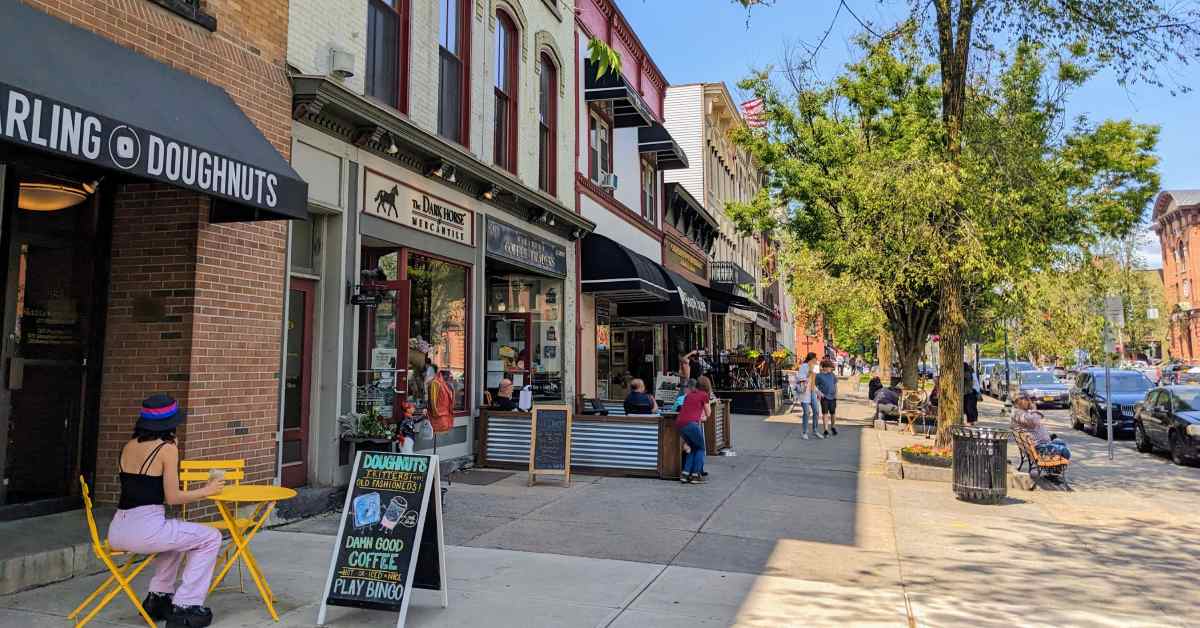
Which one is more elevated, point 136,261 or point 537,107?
point 537,107

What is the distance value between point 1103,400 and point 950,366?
34.0 ft

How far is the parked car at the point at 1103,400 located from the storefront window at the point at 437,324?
1557cm

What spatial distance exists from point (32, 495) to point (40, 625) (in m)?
2.18

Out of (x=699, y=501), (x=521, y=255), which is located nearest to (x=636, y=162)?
(x=521, y=255)

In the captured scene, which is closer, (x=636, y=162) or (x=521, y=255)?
(x=521, y=255)

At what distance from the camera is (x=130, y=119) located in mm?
5078

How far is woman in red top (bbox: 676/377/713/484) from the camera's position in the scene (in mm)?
10555

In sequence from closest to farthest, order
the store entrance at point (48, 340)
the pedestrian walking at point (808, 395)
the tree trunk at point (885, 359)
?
the store entrance at point (48, 340)
the pedestrian walking at point (808, 395)
the tree trunk at point (885, 359)

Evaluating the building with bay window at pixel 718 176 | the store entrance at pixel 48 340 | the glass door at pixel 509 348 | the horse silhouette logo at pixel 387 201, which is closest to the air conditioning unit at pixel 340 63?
the horse silhouette logo at pixel 387 201

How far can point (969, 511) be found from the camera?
934 centimetres

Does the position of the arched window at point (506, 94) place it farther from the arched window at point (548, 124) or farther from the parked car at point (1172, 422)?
the parked car at point (1172, 422)

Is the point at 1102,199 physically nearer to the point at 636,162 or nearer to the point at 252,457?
the point at 636,162

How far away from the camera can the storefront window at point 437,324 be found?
34.0ft

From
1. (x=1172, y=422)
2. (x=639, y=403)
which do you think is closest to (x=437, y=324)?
(x=639, y=403)
